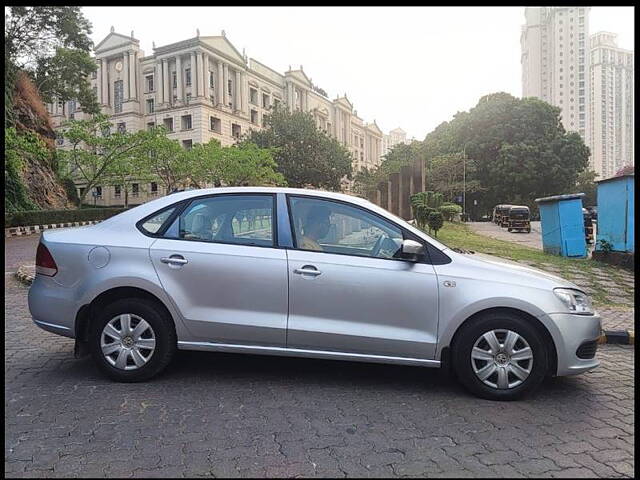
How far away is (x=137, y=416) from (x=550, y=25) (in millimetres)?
80052

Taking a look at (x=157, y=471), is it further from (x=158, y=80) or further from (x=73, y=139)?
(x=158, y=80)

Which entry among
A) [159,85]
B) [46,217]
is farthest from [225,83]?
[46,217]

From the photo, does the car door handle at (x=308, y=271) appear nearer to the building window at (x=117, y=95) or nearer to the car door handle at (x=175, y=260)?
the car door handle at (x=175, y=260)

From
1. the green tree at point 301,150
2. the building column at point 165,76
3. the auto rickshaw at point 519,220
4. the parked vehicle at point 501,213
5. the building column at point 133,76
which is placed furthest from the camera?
the building column at point 133,76

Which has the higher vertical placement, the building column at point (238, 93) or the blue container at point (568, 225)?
the building column at point (238, 93)

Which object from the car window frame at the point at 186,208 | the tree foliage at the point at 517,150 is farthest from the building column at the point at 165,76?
the car window frame at the point at 186,208

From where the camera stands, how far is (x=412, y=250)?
3756 mm

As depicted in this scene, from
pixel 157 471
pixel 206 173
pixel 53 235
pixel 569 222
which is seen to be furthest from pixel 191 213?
pixel 206 173

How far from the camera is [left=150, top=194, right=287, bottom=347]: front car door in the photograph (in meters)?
3.85

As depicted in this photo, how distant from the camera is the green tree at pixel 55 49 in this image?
115 ft

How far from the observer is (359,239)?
401 centimetres

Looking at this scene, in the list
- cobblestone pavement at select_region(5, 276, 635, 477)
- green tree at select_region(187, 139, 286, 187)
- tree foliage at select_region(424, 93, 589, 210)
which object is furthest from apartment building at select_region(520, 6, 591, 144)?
cobblestone pavement at select_region(5, 276, 635, 477)

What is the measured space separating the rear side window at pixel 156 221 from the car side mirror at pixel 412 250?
6.31ft

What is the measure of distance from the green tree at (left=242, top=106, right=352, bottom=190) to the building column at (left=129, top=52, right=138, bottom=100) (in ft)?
69.5
